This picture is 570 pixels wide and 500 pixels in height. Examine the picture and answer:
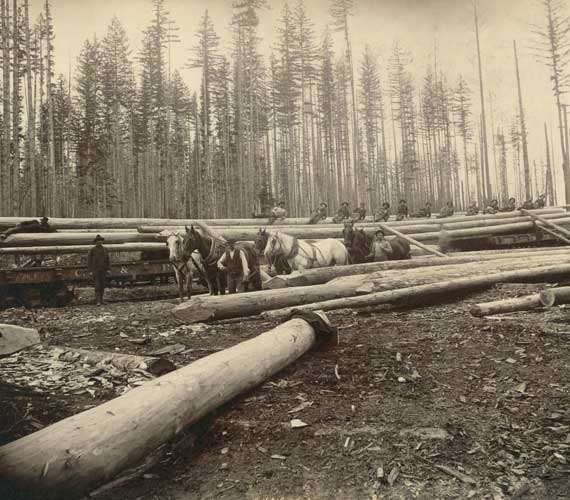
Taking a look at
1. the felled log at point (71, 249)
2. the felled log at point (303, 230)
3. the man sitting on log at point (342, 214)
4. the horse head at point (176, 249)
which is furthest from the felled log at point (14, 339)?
the man sitting on log at point (342, 214)

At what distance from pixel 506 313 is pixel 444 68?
5533cm

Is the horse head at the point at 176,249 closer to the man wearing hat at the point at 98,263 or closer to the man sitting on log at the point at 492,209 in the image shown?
the man wearing hat at the point at 98,263

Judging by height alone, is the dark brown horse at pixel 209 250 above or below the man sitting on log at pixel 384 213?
below

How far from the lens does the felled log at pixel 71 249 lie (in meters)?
13.0

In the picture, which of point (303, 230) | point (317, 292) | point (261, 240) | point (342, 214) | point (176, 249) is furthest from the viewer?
point (342, 214)

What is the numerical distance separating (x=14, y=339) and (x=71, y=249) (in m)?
8.73

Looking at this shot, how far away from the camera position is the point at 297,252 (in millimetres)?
12484

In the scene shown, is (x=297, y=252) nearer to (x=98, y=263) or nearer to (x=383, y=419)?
(x=98, y=263)

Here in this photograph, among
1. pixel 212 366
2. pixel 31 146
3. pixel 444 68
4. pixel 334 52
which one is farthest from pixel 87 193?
pixel 444 68

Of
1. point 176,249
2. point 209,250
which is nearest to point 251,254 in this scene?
point 209,250

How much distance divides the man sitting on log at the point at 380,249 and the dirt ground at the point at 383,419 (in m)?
7.53

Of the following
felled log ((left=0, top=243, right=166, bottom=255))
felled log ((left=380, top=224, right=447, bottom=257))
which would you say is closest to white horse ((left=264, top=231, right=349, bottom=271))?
felled log ((left=380, top=224, right=447, bottom=257))

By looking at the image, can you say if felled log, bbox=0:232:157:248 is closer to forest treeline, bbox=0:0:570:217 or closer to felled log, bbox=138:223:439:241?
felled log, bbox=138:223:439:241

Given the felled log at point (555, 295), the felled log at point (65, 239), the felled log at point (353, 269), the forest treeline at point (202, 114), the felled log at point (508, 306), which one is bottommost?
the felled log at point (508, 306)
